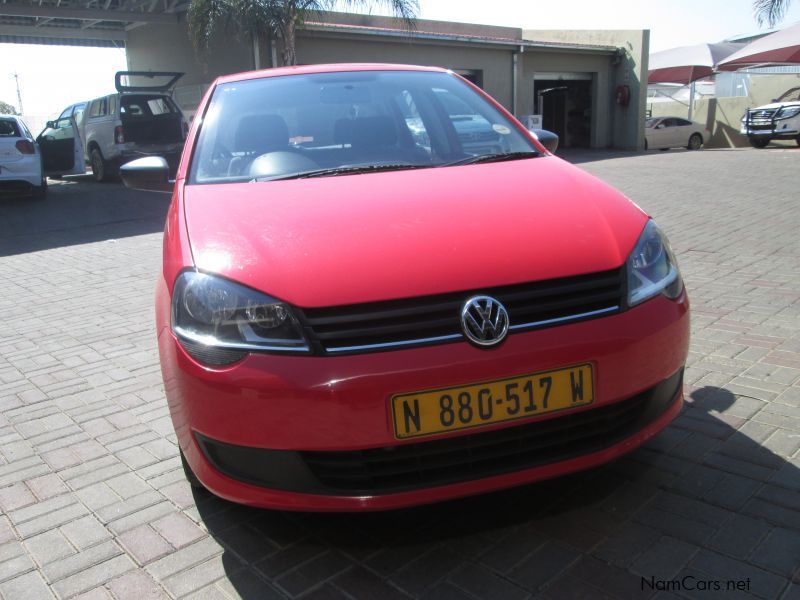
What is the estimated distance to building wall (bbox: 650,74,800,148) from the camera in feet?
91.0

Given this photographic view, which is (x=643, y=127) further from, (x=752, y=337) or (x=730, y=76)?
(x=752, y=337)

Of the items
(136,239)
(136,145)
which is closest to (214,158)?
(136,239)

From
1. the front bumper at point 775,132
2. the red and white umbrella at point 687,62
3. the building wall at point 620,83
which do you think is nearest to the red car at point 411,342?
the front bumper at point 775,132

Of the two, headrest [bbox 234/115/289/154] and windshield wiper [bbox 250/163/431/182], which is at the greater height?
headrest [bbox 234/115/289/154]

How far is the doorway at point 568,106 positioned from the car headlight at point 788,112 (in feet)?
20.1

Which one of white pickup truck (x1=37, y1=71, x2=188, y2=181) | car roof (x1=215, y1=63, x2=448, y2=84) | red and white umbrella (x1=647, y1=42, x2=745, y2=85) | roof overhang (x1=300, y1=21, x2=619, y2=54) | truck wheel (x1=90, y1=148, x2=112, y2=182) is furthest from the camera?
red and white umbrella (x1=647, y1=42, x2=745, y2=85)

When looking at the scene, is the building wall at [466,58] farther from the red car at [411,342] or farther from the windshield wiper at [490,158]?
the red car at [411,342]

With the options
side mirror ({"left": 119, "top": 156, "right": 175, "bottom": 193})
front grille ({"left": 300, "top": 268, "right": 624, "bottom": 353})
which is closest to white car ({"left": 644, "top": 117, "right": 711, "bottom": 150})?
side mirror ({"left": 119, "top": 156, "right": 175, "bottom": 193})

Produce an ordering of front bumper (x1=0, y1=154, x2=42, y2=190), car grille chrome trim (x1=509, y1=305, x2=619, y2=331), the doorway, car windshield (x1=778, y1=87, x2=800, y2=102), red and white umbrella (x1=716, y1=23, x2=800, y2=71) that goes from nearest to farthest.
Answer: car grille chrome trim (x1=509, y1=305, x2=619, y2=331), front bumper (x1=0, y1=154, x2=42, y2=190), the doorway, car windshield (x1=778, y1=87, x2=800, y2=102), red and white umbrella (x1=716, y1=23, x2=800, y2=71)

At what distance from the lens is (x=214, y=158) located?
3.04m

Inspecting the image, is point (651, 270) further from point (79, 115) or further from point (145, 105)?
point (79, 115)

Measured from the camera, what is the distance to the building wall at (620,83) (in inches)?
971

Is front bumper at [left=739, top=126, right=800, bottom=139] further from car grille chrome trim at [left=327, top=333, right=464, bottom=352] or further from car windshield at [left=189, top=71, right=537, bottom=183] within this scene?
car grille chrome trim at [left=327, top=333, right=464, bottom=352]

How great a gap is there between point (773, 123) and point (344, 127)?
23419 millimetres
